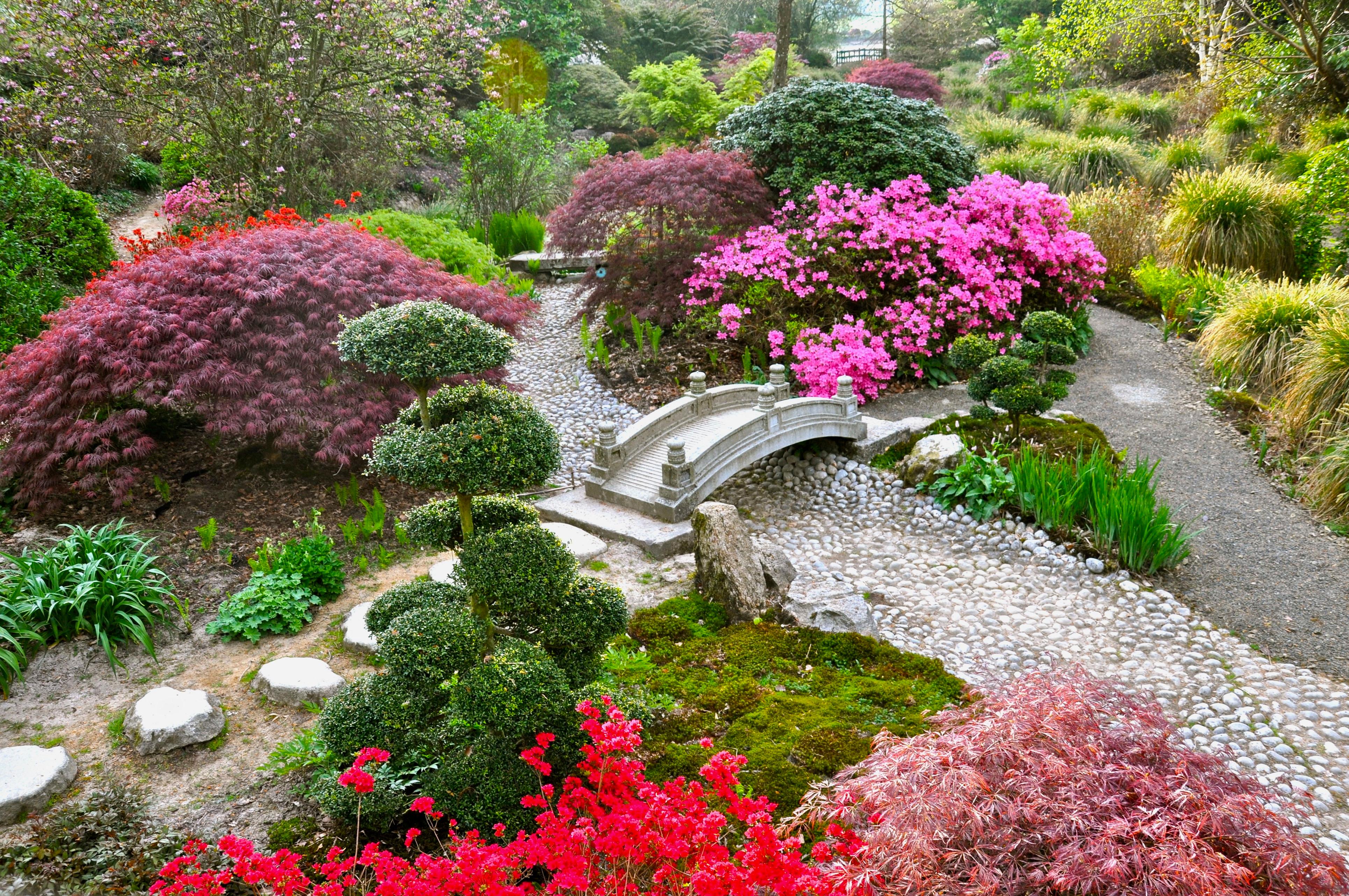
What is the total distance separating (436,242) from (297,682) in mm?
6741

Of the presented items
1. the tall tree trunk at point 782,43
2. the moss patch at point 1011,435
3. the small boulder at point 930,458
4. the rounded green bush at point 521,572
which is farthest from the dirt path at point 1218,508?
the tall tree trunk at point 782,43

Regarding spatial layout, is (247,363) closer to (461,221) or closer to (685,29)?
(461,221)

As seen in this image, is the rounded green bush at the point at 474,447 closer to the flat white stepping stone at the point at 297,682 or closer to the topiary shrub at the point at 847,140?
the flat white stepping stone at the point at 297,682

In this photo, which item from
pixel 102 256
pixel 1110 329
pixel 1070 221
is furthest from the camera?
pixel 1070 221

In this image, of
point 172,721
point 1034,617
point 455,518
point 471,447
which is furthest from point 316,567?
point 1034,617

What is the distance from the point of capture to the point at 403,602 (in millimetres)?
3703

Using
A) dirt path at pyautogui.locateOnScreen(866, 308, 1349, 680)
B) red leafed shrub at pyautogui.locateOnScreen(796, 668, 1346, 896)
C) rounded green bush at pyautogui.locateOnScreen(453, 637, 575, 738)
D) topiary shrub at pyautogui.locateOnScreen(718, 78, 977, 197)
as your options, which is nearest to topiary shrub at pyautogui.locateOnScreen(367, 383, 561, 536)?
rounded green bush at pyautogui.locateOnScreen(453, 637, 575, 738)

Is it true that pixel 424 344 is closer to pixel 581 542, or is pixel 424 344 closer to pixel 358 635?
pixel 358 635

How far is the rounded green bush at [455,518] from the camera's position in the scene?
3842mm

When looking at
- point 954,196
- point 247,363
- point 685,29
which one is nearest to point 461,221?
point 954,196

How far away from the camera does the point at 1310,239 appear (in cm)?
1124

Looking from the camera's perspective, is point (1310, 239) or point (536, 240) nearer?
point (1310, 239)

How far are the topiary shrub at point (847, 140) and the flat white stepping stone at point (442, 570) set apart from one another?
6920mm

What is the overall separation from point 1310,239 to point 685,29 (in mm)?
21939
